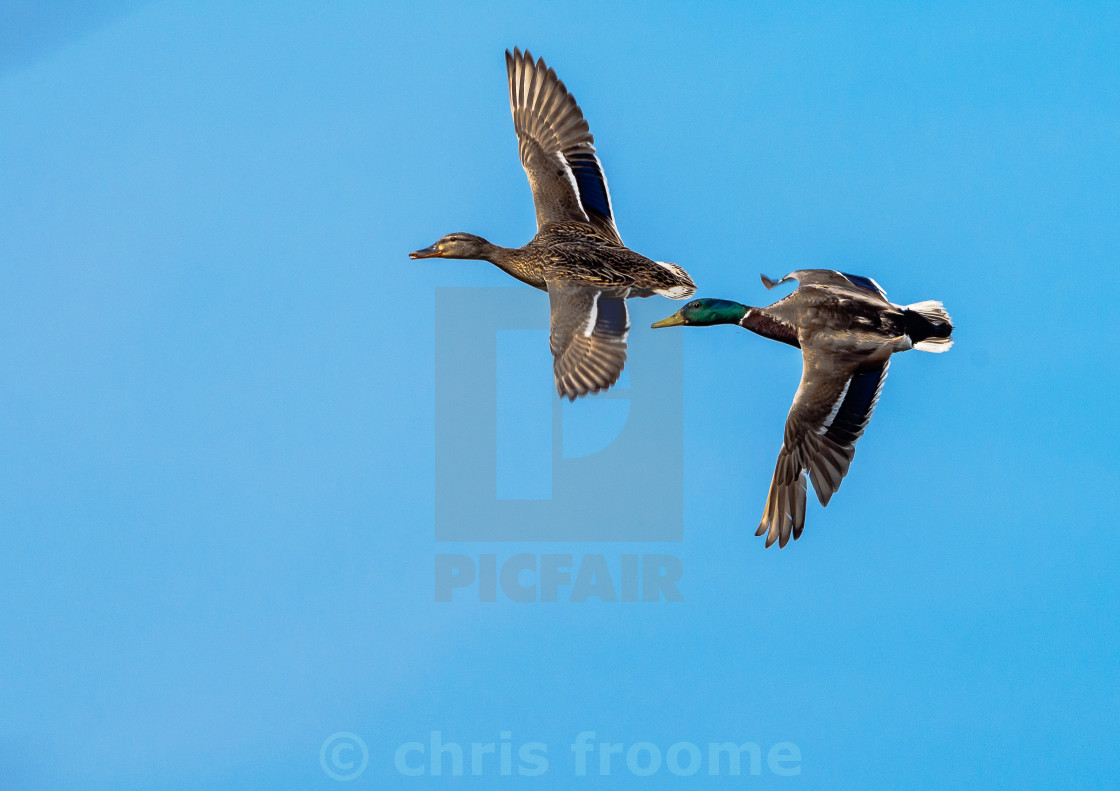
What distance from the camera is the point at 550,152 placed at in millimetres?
11906

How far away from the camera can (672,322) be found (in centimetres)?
1107

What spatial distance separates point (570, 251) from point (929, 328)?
9.63 feet

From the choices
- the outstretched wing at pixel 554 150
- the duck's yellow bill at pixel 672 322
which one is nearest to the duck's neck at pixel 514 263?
the outstretched wing at pixel 554 150

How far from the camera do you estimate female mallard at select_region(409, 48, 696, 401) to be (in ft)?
34.4

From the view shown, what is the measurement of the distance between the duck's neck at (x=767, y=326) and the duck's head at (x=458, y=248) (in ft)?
7.71

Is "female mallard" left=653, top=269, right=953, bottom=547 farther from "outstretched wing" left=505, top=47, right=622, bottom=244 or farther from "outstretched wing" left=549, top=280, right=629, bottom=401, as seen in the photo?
"outstretched wing" left=505, top=47, right=622, bottom=244

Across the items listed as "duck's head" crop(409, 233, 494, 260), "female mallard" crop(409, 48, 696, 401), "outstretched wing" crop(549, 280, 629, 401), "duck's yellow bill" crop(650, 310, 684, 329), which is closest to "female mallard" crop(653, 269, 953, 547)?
"duck's yellow bill" crop(650, 310, 684, 329)

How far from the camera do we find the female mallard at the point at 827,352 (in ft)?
32.7

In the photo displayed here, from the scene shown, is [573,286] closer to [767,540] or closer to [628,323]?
[628,323]

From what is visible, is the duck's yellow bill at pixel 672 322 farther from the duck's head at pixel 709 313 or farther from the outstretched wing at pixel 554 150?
the outstretched wing at pixel 554 150

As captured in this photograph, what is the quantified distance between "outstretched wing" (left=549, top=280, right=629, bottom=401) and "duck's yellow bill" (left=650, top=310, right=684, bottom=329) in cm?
51

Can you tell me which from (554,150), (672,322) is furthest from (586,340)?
(554,150)

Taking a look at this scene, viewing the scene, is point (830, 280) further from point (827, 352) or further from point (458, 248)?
point (458, 248)

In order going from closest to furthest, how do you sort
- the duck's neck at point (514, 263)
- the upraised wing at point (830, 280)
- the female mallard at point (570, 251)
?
the female mallard at point (570, 251) < the upraised wing at point (830, 280) < the duck's neck at point (514, 263)
